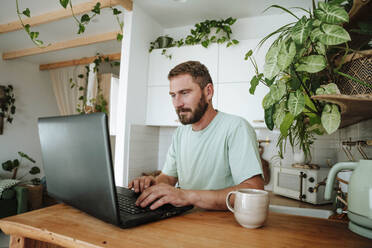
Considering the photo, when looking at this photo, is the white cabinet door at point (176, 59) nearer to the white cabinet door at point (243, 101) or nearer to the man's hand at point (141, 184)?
the white cabinet door at point (243, 101)

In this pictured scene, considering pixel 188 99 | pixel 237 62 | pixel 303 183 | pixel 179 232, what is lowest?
pixel 303 183

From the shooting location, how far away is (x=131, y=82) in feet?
8.80

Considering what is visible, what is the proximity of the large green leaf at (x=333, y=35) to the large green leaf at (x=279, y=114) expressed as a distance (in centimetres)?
27

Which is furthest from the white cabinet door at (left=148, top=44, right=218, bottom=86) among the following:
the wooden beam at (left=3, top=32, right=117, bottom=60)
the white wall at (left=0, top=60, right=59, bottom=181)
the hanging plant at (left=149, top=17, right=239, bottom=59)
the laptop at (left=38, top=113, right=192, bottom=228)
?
the white wall at (left=0, top=60, right=59, bottom=181)

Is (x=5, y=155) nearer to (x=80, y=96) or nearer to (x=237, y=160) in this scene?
(x=80, y=96)

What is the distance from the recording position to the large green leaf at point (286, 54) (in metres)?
0.74

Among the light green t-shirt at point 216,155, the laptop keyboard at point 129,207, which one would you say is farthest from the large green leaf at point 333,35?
the laptop keyboard at point 129,207

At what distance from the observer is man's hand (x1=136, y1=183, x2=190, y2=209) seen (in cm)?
79

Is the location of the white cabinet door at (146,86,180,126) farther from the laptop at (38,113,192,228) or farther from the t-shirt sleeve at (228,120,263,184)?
the laptop at (38,113,192,228)

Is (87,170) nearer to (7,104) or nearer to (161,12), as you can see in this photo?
(161,12)

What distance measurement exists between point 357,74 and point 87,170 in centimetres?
85

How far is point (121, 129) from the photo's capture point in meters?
2.62

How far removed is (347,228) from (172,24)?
300 cm

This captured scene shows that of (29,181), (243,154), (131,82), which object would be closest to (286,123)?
(243,154)
